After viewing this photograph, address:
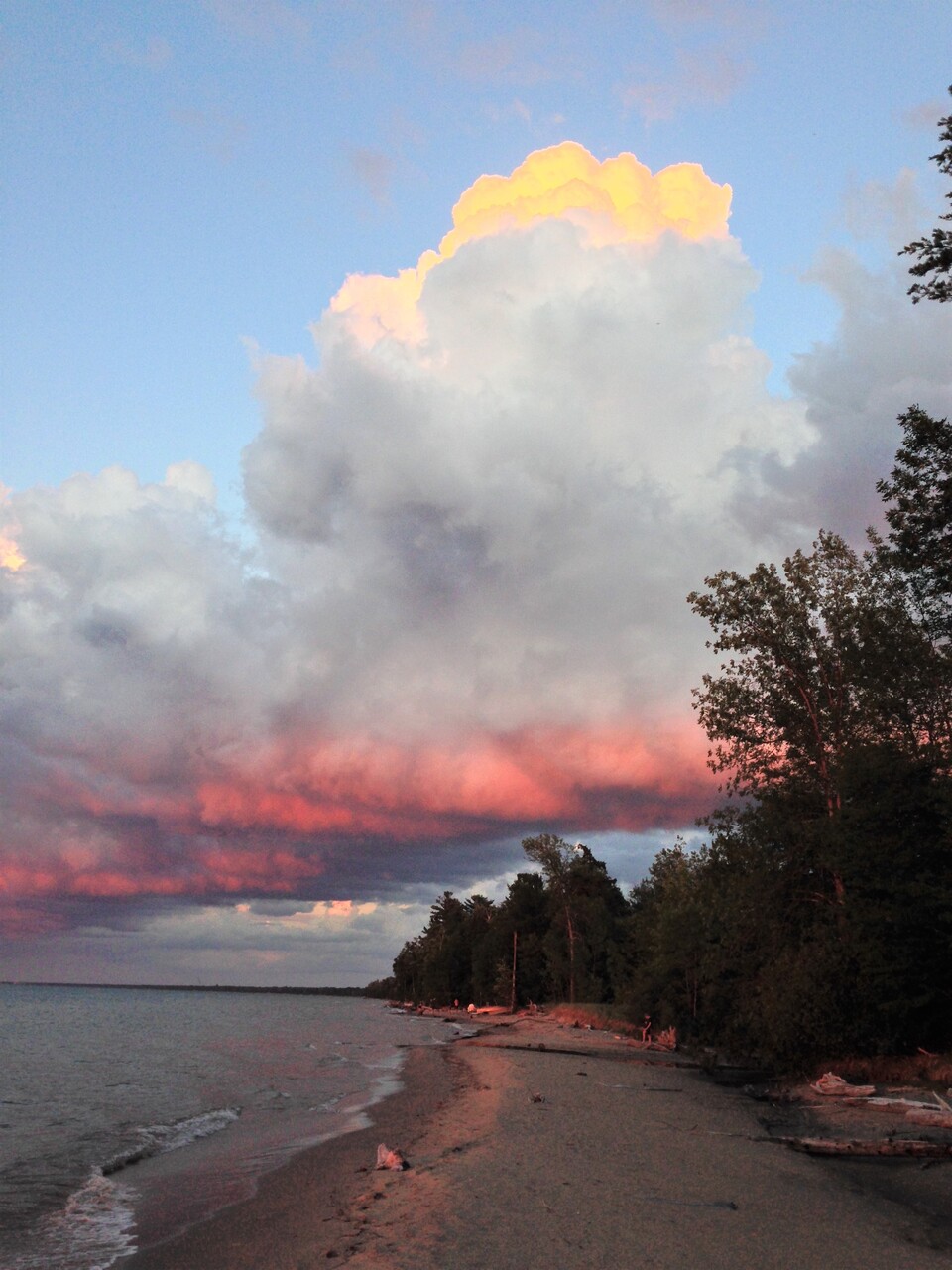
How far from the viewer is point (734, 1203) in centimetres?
1528

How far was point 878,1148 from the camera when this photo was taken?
2050cm

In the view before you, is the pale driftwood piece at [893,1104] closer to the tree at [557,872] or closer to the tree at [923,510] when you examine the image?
the tree at [923,510]

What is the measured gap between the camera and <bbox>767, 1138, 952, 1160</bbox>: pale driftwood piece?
1973cm

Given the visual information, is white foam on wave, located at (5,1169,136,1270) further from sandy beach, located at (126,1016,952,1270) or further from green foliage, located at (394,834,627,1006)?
green foliage, located at (394,834,627,1006)

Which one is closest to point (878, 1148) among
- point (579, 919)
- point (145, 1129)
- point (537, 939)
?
point (145, 1129)

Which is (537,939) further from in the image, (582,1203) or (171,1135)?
(582,1203)

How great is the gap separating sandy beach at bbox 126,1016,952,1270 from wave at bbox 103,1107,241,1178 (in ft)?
19.3

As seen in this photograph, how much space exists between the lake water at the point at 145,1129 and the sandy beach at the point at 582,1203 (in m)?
1.87

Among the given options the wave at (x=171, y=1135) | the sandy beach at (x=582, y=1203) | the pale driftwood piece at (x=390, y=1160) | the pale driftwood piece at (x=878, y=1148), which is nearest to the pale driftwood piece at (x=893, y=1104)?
the sandy beach at (x=582, y=1203)

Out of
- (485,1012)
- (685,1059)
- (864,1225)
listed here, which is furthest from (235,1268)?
(485,1012)

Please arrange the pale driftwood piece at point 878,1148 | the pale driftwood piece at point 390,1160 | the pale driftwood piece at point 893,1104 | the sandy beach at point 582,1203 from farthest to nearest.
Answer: the pale driftwood piece at point 893,1104
the pale driftwood piece at point 878,1148
the pale driftwood piece at point 390,1160
the sandy beach at point 582,1203

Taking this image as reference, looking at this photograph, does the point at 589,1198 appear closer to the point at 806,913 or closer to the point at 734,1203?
the point at 734,1203

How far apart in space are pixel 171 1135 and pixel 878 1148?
22.7 metres

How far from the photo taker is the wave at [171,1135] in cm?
2574
